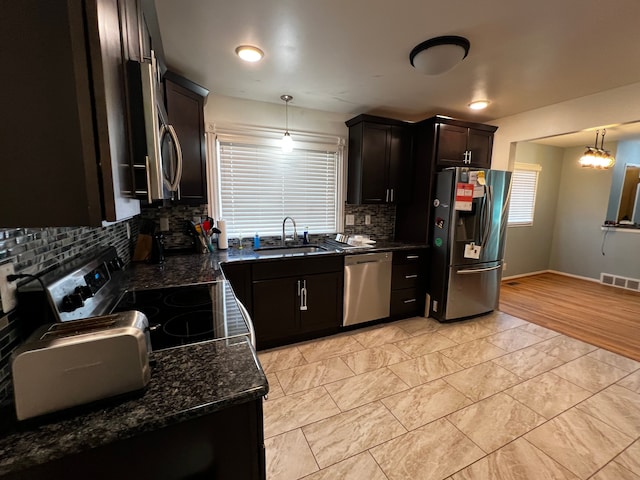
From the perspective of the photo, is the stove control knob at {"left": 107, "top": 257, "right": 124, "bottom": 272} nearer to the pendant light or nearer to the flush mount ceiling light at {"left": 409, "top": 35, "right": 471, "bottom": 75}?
the pendant light

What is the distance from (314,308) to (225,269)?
3.07 feet

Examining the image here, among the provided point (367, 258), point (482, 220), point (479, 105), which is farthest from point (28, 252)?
point (479, 105)

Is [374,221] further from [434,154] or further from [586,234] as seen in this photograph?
[586,234]

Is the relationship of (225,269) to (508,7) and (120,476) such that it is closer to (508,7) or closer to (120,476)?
(120,476)

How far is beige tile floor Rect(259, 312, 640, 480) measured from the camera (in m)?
1.46

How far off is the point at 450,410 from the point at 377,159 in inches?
96.2

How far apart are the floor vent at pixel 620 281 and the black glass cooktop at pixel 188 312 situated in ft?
20.3

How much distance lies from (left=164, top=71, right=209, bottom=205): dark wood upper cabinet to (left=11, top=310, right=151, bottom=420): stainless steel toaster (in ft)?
5.53

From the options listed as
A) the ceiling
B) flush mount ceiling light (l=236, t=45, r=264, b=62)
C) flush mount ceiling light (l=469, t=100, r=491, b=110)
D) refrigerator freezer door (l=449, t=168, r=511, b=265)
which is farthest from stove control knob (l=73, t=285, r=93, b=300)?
flush mount ceiling light (l=469, t=100, r=491, b=110)

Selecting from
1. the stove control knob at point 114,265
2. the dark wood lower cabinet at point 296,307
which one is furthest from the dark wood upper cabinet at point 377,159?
the stove control knob at point 114,265

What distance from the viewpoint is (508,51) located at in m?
1.89

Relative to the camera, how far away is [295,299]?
8.55 feet

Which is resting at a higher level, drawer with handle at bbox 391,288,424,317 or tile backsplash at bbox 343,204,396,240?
tile backsplash at bbox 343,204,396,240

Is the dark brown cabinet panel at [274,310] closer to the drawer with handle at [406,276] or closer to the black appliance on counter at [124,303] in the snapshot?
the black appliance on counter at [124,303]
